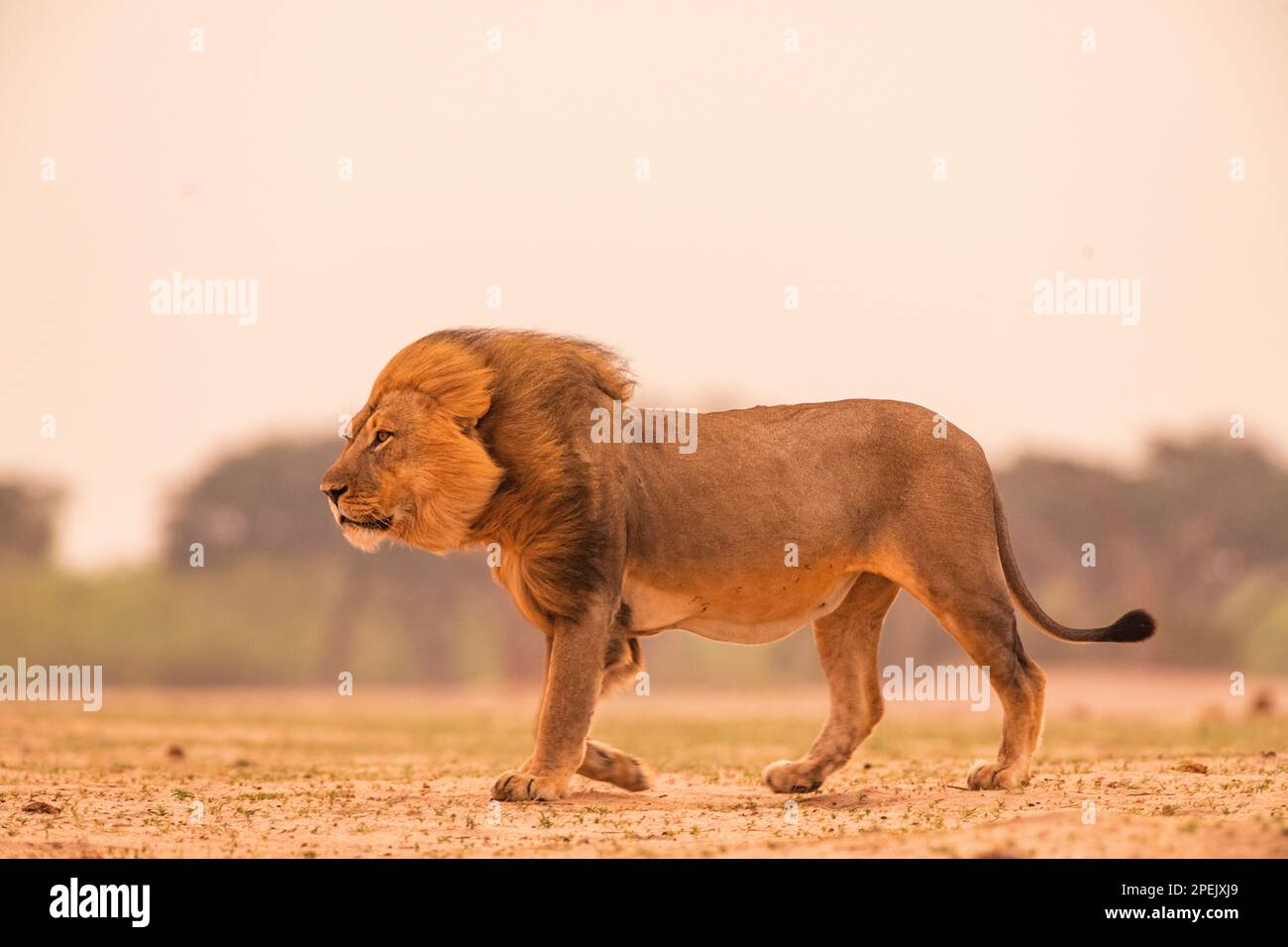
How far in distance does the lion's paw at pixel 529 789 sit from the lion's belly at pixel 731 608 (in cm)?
90

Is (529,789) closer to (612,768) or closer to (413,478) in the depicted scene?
(612,768)

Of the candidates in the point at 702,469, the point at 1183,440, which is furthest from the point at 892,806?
the point at 1183,440

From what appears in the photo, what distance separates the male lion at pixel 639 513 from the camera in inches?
310

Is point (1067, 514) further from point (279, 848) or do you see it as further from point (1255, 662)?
point (279, 848)

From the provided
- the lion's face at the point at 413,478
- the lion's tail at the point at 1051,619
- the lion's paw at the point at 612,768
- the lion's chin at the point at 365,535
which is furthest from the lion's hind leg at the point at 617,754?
the lion's tail at the point at 1051,619

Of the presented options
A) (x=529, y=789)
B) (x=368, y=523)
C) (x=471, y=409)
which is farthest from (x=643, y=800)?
(x=471, y=409)

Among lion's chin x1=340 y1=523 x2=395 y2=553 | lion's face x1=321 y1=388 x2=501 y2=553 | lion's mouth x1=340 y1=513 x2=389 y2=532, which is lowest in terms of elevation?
lion's chin x1=340 y1=523 x2=395 y2=553

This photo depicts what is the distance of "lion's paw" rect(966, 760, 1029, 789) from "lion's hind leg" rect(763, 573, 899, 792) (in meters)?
0.65

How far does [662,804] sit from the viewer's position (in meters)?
8.09

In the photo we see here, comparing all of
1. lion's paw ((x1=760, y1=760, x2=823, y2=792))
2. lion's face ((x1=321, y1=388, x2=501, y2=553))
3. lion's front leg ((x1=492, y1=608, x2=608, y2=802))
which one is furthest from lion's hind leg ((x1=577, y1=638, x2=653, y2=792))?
lion's face ((x1=321, y1=388, x2=501, y2=553))

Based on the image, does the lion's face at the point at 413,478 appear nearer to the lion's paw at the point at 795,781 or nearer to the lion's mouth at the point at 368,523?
the lion's mouth at the point at 368,523

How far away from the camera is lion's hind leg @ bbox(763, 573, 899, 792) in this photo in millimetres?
8781

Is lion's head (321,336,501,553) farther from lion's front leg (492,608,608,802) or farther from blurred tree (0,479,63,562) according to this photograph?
blurred tree (0,479,63,562)

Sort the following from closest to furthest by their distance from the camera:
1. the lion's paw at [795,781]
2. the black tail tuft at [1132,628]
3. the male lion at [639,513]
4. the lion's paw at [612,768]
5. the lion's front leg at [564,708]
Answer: the lion's front leg at [564,708], the male lion at [639,513], the lion's paw at [612,768], the black tail tuft at [1132,628], the lion's paw at [795,781]
